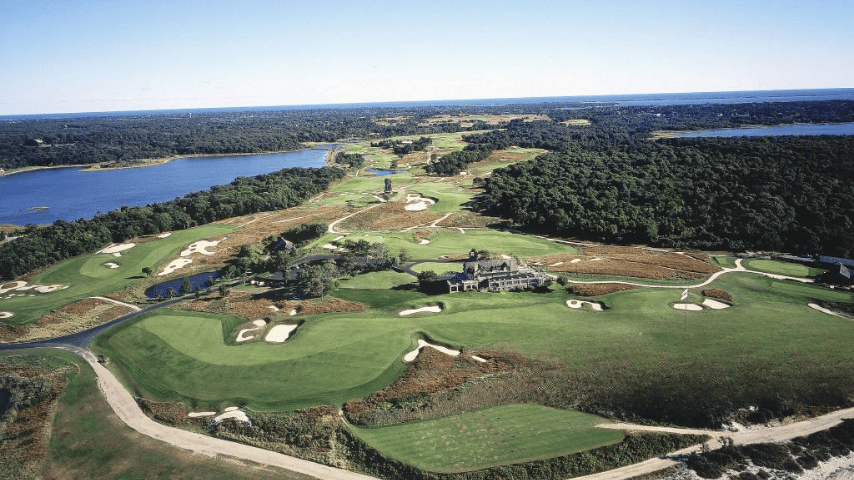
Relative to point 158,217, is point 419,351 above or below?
below

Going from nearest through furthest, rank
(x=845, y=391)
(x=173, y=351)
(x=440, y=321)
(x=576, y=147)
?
1. (x=845, y=391)
2. (x=173, y=351)
3. (x=440, y=321)
4. (x=576, y=147)

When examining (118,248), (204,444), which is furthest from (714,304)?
(118,248)

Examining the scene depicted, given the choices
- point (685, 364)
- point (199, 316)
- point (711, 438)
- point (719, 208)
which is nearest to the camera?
point (711, 438)

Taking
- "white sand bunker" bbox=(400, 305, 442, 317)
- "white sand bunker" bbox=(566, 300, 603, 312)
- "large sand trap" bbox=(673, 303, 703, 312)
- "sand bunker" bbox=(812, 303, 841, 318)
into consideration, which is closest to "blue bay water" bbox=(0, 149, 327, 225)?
"white sand bunker" bbox=(400, 305, 442, 317)

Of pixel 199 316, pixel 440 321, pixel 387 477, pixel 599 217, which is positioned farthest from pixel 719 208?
pixel 199 316

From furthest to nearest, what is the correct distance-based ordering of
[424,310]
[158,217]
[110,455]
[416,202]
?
1. [416,202]
2. [158,217]
3. [424,310]
4. [110,455]

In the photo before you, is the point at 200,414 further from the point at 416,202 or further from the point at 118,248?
the point at 416,202

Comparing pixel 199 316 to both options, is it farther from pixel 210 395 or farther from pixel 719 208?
pixel 719 208
